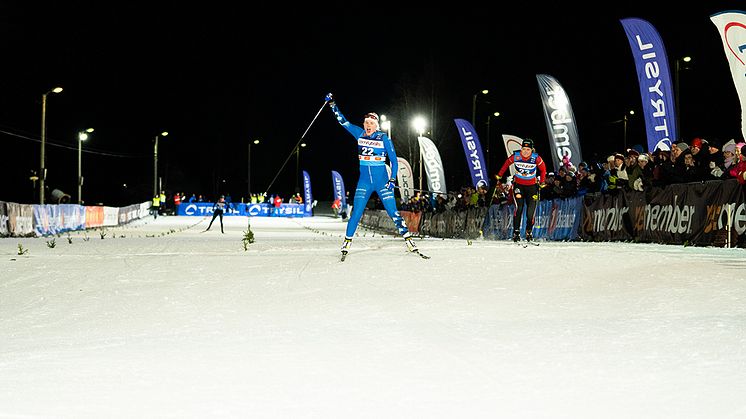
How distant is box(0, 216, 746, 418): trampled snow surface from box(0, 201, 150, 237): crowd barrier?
16709 mm

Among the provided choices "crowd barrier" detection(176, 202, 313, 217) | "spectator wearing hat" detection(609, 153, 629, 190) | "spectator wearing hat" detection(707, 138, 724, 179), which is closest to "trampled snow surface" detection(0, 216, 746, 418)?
"spectator wearing hat" detection(707, 138, 724, 179)

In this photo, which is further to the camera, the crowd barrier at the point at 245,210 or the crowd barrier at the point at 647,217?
the crowd barrier at the point at 245,210

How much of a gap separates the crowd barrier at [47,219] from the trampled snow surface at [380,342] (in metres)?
16.7

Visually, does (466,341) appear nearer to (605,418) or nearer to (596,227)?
(605,418)

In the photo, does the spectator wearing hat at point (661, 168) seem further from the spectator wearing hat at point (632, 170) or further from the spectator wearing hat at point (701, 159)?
the spectator wearing hat at point (701, 159)

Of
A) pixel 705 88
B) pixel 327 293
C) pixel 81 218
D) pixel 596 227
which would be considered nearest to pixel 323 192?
pixel 705 88

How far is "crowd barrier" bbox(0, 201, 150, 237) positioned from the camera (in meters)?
24.8

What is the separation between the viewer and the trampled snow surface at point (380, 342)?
3775mm

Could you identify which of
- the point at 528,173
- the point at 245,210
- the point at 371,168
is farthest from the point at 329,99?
the point at 245,210

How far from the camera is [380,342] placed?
209 inches

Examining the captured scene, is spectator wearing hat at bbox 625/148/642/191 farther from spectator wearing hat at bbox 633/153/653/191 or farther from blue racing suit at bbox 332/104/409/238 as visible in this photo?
blue racing suit at bbox 332/104/409/238

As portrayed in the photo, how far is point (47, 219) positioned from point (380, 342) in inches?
1043

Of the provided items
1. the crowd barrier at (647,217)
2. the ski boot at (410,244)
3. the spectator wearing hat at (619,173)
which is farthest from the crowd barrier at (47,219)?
the spectator wearing hat at (619,173)

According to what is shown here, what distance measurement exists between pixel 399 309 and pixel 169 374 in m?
2.70
